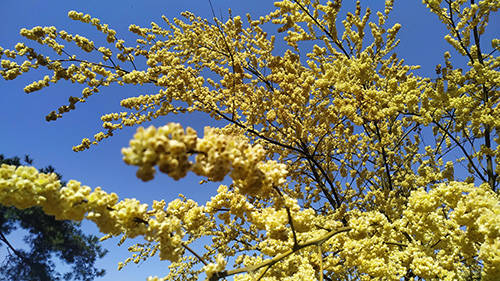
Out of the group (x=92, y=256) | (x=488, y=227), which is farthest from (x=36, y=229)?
(x=488, y=227)

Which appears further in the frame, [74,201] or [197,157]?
[74,201]

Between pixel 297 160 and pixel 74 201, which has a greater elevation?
pixel 297 160

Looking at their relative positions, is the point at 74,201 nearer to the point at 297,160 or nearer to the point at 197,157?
the point at 197,157

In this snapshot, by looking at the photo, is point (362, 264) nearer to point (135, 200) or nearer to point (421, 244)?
point (421, 244)

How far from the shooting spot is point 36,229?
14992 millimetres

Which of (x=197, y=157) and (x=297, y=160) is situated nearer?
(x=197, y=157)

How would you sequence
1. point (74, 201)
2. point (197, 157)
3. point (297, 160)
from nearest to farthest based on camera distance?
point (197, 157), point (74, 201), point (297, 160)

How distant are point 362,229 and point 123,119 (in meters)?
3.48

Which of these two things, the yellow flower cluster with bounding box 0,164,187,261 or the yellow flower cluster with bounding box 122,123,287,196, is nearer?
the yellow flower cluster with bounding box 122,123,287,196

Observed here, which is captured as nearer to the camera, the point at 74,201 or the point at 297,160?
the point at 74,201

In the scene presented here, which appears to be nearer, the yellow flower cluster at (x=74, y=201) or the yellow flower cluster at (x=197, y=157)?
the yellow flower cluster at (x=197, y=157)

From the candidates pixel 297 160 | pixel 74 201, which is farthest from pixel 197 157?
pixel 297 160

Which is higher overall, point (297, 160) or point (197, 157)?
point (297, 160)

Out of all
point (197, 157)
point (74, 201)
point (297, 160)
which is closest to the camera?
point (197, 157)
